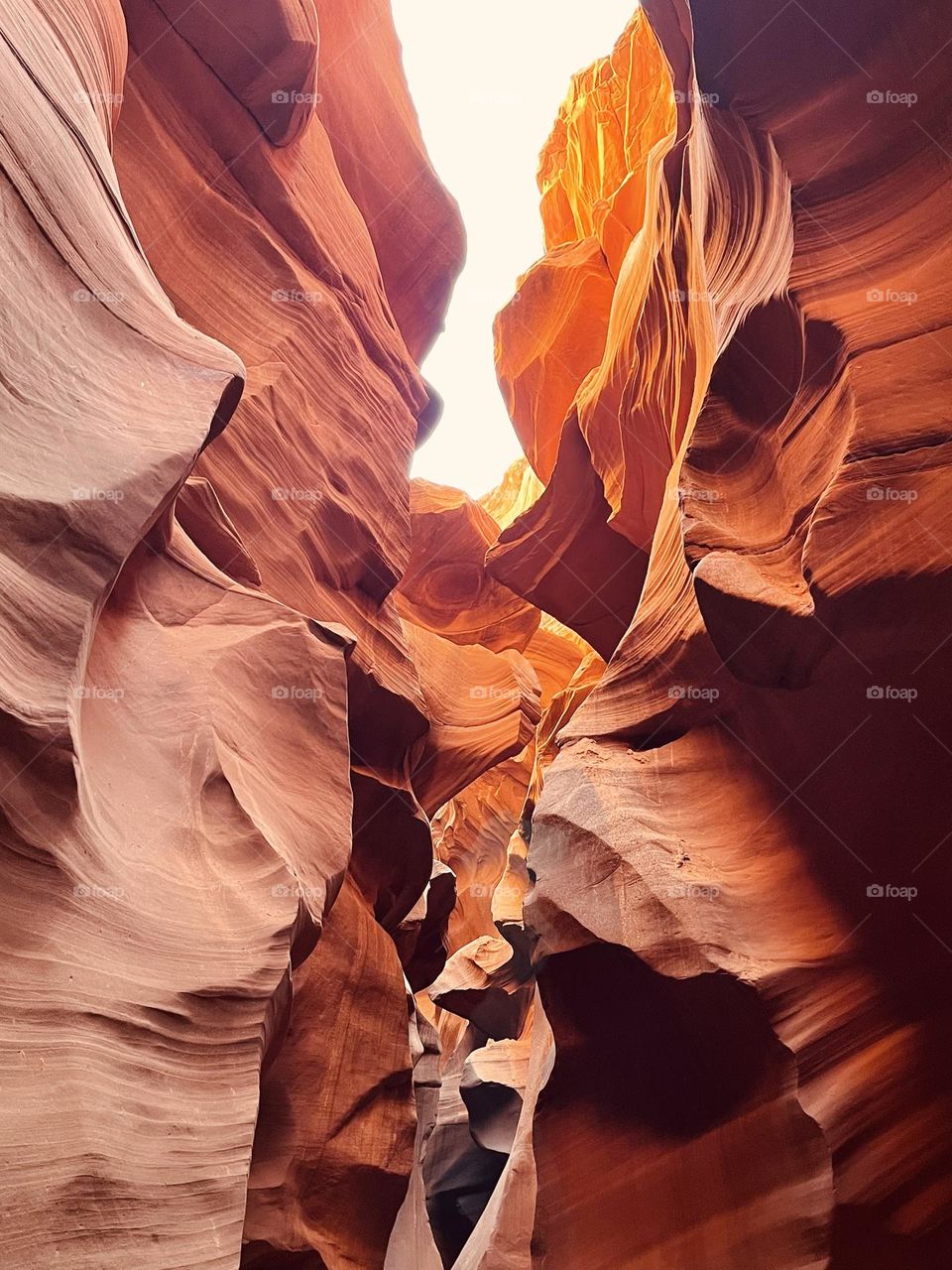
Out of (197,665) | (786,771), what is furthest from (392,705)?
(786,771)

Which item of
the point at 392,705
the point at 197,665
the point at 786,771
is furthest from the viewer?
the point at 392,705

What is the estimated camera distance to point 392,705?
29.9 ft

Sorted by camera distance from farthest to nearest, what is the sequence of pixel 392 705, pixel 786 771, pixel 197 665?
pixel 392 705, pixel 786 771, pixel 197 665

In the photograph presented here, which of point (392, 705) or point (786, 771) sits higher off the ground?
point (392, 705)

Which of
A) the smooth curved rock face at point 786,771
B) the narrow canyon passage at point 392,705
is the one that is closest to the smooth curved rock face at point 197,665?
the narrow canyon passage at point 392,705

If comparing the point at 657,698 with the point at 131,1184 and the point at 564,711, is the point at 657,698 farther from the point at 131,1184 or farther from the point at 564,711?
the point at 564,711

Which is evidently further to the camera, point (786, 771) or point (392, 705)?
point (392, 705)

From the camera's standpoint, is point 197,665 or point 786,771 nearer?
point 197,665

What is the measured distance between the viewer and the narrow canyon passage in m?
3.98

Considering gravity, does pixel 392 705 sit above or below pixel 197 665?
above

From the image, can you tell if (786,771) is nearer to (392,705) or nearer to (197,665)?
(197,665)

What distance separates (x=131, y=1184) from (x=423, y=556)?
13954 millimetres

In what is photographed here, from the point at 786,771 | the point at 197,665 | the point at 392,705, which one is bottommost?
the point at 786,771

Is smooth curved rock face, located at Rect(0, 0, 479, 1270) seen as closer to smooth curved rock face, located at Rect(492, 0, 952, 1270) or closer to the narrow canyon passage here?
the narrow canyon passage
